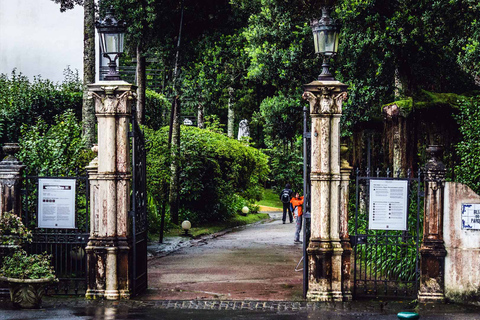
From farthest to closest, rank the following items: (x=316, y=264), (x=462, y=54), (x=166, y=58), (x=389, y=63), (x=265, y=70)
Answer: (x=166, y=58) < (x=265, y=70) < (x=389, y=63) < (x=462, y=54) < (x=316, y=264)

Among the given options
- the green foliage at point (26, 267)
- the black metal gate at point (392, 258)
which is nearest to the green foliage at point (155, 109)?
the black metal gate at point (392, 258)

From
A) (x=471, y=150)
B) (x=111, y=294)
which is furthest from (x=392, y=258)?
(x=111, y=294)

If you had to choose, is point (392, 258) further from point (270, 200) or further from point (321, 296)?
point (270, 200)

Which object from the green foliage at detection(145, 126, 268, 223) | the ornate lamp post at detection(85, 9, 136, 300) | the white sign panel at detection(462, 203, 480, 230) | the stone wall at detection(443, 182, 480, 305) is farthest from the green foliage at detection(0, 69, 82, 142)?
the white sign panel at detection(462, 203, 480, 230)

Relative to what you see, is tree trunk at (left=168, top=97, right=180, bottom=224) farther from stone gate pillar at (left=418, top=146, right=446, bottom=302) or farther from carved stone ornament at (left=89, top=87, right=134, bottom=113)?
stone gate pillar at (left=418, top=146, right=446, bottom=302)

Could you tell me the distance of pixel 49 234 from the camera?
34.4 ft

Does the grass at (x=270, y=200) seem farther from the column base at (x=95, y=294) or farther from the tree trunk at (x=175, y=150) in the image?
the column base at (x=95, y=294)

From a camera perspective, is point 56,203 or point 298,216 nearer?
point 56,203

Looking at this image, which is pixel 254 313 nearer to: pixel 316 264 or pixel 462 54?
pixel 316 264

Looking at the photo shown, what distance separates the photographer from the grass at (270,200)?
131 feet

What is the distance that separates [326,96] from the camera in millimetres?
10125

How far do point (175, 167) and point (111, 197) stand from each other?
37.6 feet

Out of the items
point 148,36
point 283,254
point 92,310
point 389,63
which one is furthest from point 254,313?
point 148,36

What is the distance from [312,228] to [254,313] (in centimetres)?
168
